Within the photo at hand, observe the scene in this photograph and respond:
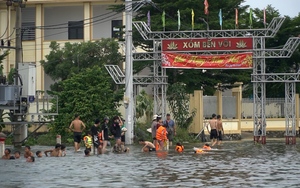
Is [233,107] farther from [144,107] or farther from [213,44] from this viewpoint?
[213,44]

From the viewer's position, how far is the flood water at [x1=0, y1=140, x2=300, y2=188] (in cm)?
2016

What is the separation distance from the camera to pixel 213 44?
4200 centimetres

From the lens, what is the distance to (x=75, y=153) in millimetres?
33875

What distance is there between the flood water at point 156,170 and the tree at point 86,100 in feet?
35.1

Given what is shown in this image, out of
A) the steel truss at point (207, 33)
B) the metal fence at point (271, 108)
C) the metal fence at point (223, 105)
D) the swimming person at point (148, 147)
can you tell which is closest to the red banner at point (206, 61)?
the steel truss at point (207, 33)

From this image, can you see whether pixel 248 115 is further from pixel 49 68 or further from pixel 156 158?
pixel 156 158

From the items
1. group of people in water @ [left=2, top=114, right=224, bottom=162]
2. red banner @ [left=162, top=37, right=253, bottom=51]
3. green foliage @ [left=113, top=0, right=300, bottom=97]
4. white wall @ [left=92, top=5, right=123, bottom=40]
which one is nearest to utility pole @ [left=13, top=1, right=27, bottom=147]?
group of people in water @ [left=2, top=114, right=224, bottom=162]

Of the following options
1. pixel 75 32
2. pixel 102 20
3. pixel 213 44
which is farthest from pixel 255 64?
pixel 75 32

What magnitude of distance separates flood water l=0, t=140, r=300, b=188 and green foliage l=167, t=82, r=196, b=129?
46.0 feet

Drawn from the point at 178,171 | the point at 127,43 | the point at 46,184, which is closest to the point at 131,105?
the point at 127,43

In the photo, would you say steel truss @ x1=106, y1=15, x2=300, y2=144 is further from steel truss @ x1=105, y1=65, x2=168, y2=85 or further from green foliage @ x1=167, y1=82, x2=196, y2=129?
green foliage @ x1=167, y1=82, x2=196, y2=129

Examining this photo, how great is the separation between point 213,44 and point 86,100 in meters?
8.05

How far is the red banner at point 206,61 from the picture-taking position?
42.5 meters

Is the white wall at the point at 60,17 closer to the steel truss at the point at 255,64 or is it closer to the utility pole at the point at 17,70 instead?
the steel truss at the point at 255,64
